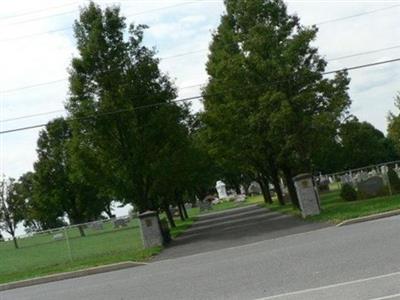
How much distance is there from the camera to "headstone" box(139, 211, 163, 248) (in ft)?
81.7

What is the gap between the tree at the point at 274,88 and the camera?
99.9ft

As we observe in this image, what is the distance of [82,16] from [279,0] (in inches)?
398

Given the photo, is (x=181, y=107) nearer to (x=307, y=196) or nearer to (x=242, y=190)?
(x=307, y=196)

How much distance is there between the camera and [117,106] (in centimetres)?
2842

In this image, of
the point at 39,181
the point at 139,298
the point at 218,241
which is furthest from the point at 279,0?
the point at 39,181

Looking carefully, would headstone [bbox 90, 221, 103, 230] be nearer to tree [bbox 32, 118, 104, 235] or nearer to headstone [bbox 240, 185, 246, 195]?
tree [bbox 32, 118, 104, 235]

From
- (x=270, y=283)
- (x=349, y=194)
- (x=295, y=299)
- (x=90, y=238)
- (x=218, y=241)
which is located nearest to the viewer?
(x=295, y=299)

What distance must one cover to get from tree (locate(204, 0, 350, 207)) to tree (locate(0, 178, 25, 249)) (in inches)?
1603

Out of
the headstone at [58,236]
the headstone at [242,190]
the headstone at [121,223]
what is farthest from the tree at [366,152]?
the headstone at [58,236]

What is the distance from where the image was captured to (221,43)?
36.0 metres

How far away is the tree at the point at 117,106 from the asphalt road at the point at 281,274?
11.3 m

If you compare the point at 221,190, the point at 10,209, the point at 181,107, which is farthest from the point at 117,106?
the point at 221,190

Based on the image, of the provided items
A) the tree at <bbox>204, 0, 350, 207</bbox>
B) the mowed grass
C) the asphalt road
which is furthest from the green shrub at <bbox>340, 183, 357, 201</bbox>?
the asphalt road

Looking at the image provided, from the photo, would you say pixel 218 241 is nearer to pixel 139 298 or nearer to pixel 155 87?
pixel 155 87
